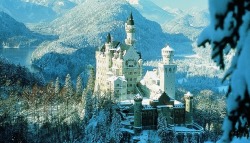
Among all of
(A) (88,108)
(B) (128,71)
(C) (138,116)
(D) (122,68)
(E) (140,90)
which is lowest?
(C) (138,116)

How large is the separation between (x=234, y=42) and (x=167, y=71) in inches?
2525

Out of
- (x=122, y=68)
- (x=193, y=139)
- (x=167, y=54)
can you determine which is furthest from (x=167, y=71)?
(x=193, y=139)

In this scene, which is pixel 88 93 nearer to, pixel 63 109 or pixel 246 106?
pixel 63 109

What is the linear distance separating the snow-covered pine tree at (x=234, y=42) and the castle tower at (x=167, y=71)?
2510 inches

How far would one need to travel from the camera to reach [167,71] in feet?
232

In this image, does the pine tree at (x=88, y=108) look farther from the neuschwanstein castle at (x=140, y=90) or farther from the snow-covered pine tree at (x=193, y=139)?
the snow-covered pine tree at (x=193, y=139)

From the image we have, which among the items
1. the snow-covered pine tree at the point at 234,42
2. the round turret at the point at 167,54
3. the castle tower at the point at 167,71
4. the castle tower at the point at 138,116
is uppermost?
the round turret at the point at 167,54

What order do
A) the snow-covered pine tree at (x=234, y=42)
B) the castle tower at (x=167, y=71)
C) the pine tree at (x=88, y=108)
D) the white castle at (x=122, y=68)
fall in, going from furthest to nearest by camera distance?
the white castle at (x=122, y=68), the castle tower at (x=167, y=71), the pine tree at (x=88, y=108), the snow-covered pine tree at (x=234, y=42)

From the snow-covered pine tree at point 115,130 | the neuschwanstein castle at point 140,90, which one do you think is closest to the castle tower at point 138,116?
the neuschwanstein castle at point 140,90

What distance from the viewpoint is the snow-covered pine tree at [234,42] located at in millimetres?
6109

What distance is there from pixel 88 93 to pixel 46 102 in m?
7.37

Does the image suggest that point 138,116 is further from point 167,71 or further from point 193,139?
point 167,71

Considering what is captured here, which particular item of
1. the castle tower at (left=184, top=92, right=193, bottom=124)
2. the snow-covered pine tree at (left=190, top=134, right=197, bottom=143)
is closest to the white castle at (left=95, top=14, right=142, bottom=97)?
the castle tower at (left=184, top=92, right=193, bottom=124)

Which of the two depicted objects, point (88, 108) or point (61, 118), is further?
point (61, 118)
